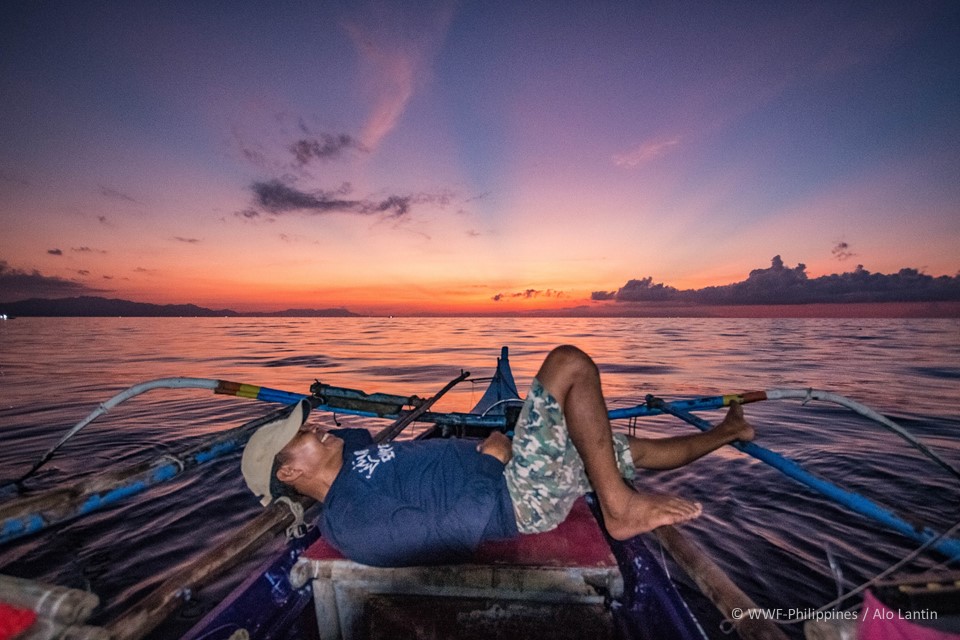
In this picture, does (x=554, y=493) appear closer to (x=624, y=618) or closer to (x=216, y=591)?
(x=624, y=618)

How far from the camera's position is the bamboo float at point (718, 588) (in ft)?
5.57

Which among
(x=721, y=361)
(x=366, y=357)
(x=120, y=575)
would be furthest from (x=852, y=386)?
(x=366, y=357)

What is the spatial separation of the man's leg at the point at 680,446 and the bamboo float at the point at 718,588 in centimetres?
58

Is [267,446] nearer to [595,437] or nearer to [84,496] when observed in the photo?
[84,496]

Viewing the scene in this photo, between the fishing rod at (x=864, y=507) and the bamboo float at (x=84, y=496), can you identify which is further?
the fishing rod at (x=864, y=507)

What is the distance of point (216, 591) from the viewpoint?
3848 mm

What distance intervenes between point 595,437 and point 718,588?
3.27 ft

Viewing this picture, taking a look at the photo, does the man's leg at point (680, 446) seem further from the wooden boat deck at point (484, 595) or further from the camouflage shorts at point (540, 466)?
the wooden boat deck at point (484, 595)

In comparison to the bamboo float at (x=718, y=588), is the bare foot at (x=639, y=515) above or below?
above

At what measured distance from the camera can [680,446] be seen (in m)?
3.15

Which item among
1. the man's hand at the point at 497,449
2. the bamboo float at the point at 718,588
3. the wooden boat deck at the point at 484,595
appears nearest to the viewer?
the bamboo float at the point at 718,588

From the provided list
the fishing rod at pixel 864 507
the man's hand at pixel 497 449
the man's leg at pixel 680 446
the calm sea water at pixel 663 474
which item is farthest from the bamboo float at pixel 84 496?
the fishing rod at pixel 864 507

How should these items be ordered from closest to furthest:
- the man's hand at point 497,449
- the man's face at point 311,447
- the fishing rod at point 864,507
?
the fishing rod at point 864,507
the man's face at point 311,447
the man's hand at point 497,449

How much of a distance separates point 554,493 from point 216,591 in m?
3.94
